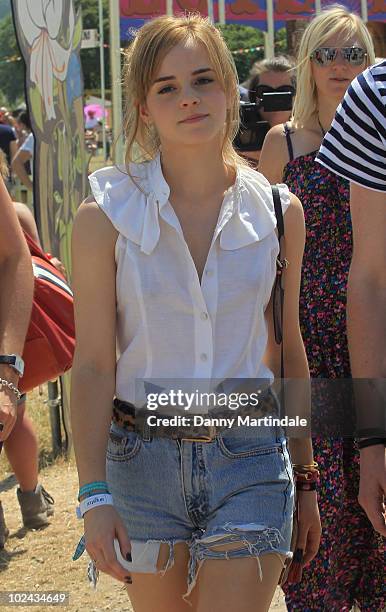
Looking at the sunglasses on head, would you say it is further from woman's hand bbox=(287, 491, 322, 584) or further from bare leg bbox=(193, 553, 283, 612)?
bare leg bbox=(193, 553, 283, 612)

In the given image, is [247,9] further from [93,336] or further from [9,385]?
[93,336]

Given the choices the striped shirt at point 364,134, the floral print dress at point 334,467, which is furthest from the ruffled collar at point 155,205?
the floral print dress at point 334,467

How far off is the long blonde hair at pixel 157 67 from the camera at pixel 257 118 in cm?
254

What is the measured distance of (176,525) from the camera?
222 cm

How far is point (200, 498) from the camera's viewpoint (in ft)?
7.27

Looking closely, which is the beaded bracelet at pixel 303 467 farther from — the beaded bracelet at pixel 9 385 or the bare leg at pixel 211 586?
the beaded bracelet at pixel 9 385

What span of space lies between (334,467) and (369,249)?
38.3 inches

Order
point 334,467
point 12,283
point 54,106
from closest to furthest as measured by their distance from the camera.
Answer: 1. point 12,283
2. point 334,467
3. point 54,106

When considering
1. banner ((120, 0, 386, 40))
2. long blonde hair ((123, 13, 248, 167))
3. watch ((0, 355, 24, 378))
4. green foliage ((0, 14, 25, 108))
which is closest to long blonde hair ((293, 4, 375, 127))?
long blonde hair ((123, 13, 248, 167))

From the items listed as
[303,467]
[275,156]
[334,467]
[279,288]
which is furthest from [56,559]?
[279,288]

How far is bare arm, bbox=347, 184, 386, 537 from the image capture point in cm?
231

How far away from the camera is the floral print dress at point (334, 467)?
3080mm

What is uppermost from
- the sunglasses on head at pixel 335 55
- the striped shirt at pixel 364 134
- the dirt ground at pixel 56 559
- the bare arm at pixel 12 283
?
the sunglasses on head at pixel 335 55

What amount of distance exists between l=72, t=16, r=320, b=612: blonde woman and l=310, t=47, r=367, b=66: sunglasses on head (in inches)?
53.0
